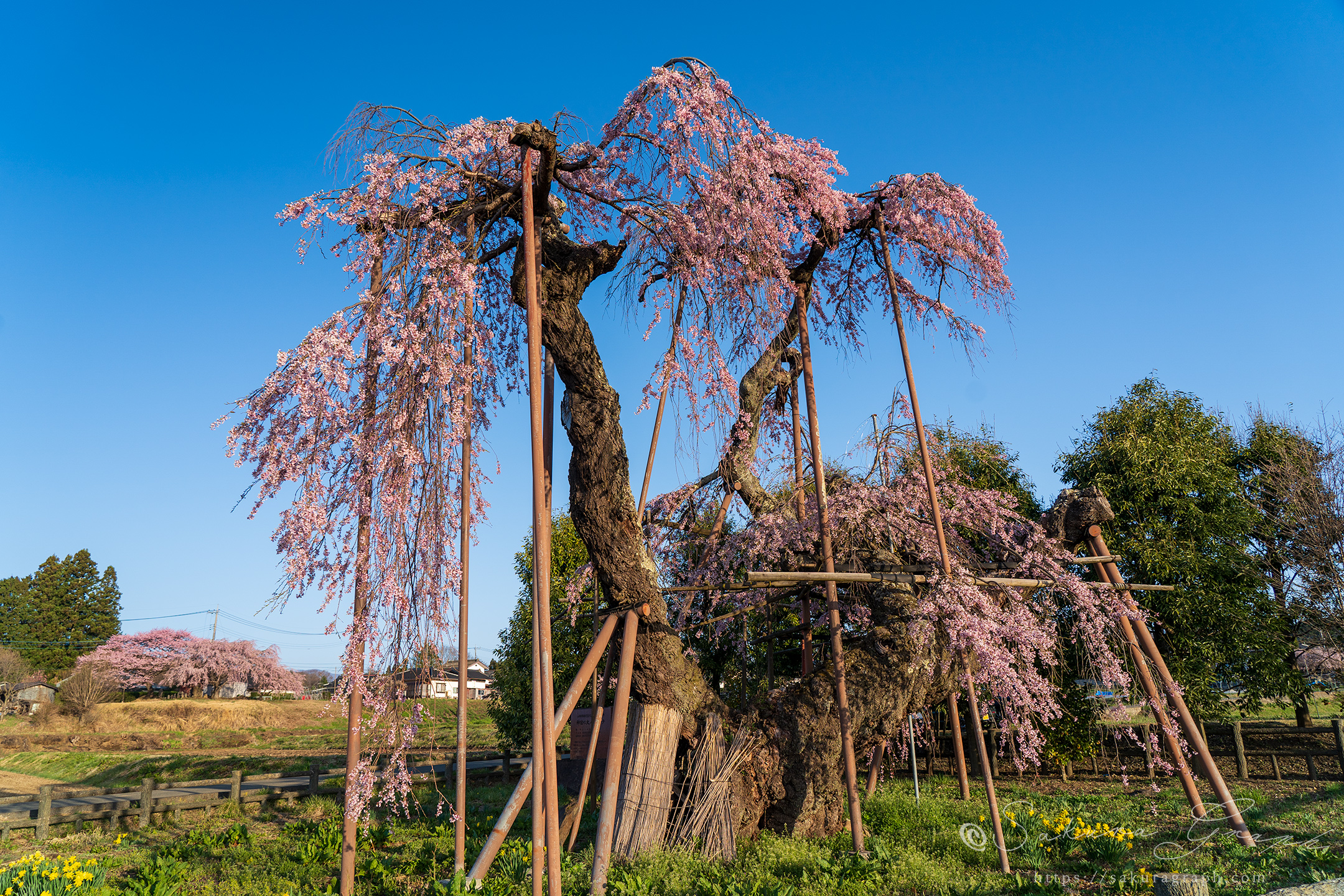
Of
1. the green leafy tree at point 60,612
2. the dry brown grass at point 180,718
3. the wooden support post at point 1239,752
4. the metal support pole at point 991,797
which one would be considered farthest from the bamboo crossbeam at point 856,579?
the green leafy tree at point 60,612

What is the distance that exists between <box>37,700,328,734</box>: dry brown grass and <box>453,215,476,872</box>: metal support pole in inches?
1192

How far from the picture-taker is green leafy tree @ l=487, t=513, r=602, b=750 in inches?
631

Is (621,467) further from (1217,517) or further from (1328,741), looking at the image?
(1328,741)

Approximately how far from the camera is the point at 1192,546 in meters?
14.3

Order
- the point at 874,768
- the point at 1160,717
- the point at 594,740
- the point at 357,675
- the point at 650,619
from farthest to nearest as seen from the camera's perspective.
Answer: the point at 874,768 → the point at 1160,717 → the point at 650,619 → the point at 594,740 → the point at 357,675

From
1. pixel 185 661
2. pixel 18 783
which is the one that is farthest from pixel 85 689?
pixel 18 783

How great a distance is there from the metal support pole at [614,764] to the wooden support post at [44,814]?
929 cm

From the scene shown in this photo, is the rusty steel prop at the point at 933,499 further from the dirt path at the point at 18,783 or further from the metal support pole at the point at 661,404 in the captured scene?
the dirt path at the point at 18,783

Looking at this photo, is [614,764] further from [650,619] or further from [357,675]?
[357,675]

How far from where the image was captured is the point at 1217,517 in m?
14.6

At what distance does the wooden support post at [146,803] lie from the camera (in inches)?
442

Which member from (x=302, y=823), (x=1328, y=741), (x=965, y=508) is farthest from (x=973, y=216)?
(x=1328, y=741)

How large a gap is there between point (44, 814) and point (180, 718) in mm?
28608

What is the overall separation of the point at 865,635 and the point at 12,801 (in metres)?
17.6
